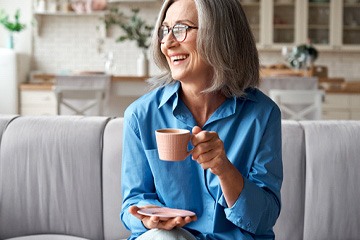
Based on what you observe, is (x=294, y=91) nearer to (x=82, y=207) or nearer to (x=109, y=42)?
(x=82, y=207)

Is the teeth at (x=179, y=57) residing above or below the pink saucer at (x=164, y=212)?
above

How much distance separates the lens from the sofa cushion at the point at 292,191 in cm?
216

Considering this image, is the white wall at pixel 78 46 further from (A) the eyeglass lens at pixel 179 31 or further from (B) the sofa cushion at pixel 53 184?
(A) the eyeglass lens at pixel 179 31

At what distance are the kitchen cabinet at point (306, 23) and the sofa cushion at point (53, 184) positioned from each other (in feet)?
18.5

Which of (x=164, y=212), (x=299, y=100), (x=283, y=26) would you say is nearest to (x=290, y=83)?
(x=299, y=100)

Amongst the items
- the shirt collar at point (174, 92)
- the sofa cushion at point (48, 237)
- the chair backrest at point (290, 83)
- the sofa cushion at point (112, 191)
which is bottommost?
the sofa cushion at point (48, 237)

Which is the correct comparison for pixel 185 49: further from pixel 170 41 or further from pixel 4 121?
pixel 4 121

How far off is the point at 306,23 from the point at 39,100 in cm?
331

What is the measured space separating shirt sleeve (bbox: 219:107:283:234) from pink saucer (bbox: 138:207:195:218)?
0.11 meters

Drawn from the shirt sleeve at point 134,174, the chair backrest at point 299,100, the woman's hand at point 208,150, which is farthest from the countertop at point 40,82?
the woman's hand at point 208,150

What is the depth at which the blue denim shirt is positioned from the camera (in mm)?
1567

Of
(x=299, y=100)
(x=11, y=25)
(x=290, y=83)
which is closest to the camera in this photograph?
(x=299, y=100)

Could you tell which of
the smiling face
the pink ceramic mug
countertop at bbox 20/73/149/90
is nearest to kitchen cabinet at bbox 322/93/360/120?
countertop at bbox 20/73/149/90

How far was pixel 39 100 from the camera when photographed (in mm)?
6766
